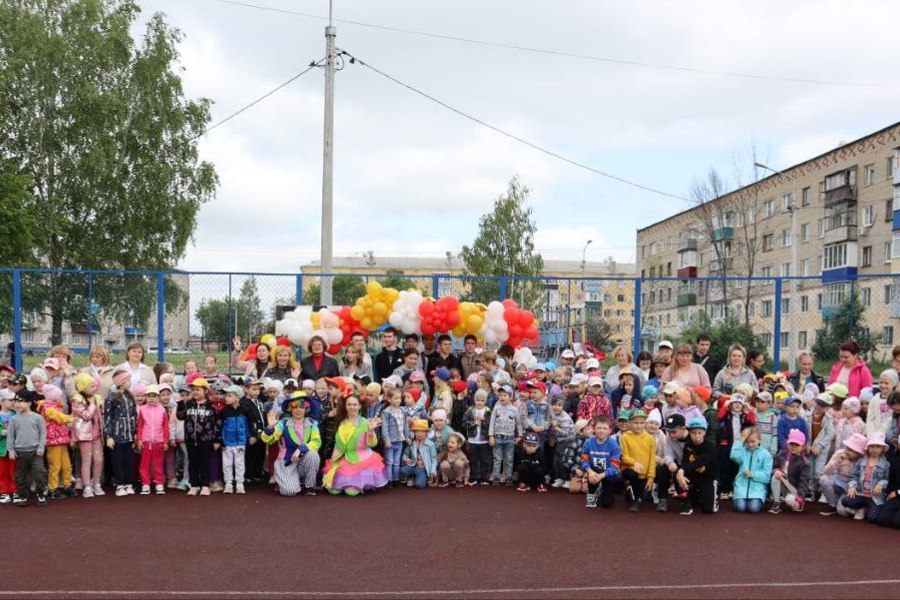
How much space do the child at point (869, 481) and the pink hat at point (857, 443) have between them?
7cm

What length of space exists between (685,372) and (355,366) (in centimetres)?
423

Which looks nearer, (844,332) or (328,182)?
(844,332)

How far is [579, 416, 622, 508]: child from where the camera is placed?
8.23m

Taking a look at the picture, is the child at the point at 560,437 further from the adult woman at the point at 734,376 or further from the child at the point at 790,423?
the child at the point at 790,423

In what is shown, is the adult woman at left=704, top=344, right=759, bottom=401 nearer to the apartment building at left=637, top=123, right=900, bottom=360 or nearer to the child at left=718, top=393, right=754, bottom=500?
the child at left=718, top=393, right=754, bottom=500

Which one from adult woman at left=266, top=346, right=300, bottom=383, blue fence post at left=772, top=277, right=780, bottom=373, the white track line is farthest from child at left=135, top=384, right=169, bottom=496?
blue fence post at left=772, top=277, right=780, bottom=373

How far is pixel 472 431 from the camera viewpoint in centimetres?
977

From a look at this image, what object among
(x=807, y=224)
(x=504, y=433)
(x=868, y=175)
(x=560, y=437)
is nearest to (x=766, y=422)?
(x=560, y=437)

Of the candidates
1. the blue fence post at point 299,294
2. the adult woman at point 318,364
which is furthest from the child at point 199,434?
the blue fence post at point 299,294

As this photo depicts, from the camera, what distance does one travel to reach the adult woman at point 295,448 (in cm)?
899

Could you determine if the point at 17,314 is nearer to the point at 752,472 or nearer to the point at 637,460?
the point at 637,460

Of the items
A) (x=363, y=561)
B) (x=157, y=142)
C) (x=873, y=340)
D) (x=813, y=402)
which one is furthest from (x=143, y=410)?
(x=157, y=142)

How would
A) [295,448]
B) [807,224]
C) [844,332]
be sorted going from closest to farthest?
[295,448] < [844,332] < [807,224]

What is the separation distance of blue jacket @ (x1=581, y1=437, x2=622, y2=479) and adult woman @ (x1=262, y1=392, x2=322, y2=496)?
3.05 metres
